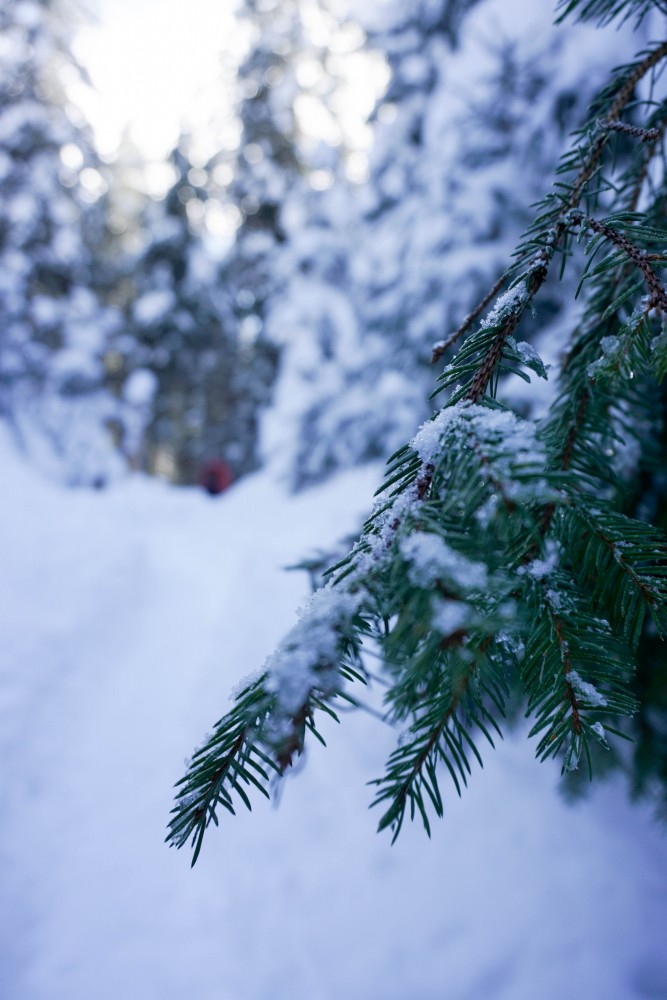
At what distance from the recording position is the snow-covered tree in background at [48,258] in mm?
12453

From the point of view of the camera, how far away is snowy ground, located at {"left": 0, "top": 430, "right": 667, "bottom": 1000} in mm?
2188

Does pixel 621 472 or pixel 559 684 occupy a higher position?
pixel 621 472

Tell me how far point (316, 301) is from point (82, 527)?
7.49m

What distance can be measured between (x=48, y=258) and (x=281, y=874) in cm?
1435

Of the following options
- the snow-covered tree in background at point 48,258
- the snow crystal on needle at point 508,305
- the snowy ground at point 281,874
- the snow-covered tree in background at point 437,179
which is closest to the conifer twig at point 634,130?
the snow crystal on needle at point 508,305

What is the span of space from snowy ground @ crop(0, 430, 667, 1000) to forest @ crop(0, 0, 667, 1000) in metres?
0.01

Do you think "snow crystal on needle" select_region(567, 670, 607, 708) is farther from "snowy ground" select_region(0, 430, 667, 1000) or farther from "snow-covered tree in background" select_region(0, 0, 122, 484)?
"snow-covered tree in background" select_region(0, 0, 122, 484)

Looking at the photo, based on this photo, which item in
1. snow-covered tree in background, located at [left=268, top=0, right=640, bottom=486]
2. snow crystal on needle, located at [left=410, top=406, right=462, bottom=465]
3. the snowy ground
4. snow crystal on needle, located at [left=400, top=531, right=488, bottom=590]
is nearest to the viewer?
snow crystal on needle, located at [left=400, top=531, right=488, bottom=590]

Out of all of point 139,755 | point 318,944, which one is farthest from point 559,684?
point 139,755

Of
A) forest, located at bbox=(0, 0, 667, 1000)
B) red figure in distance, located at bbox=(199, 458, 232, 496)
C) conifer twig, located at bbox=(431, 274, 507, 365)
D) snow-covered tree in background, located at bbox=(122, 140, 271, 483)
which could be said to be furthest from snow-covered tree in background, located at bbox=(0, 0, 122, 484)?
conifer twig, located at bbox=(431, 274, 507, 365)

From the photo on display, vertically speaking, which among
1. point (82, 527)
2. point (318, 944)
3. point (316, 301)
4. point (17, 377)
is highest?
point (316, 301)

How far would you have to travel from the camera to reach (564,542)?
80 cm

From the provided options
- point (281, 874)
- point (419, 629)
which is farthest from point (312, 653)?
point (281, 874)

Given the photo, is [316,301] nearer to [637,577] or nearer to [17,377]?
[17,377]
